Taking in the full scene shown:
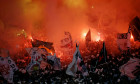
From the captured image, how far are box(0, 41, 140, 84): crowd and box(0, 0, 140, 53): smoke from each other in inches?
202

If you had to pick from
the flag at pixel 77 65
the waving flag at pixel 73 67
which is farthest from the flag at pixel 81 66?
the waving flag at pixel 73 67

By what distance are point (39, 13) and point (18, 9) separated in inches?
80.5

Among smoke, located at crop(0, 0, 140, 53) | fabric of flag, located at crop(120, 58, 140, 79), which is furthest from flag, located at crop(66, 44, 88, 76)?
smoke, located at crop(0, 0, 140, 53)

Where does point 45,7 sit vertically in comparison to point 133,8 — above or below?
above

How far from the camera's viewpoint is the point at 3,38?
12781 millimetres

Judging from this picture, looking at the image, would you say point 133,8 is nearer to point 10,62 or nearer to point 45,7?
point 45,7

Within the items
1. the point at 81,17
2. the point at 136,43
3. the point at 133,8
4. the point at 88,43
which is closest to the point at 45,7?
the point at 81,17

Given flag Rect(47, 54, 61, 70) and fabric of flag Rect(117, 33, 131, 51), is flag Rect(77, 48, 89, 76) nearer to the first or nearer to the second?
flag Rect(47, 54, 61, 70)

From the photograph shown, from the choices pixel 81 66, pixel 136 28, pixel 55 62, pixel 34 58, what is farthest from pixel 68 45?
pixel 136 28

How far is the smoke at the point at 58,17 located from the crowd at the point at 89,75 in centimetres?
513

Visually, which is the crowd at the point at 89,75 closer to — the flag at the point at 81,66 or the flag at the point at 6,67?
the flag at the point at 81,66

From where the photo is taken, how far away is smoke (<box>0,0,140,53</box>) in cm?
1251

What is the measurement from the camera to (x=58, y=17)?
44.9 ft

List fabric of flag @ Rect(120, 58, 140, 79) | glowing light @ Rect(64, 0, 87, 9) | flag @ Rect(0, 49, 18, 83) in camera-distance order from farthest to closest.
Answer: glowing light @ Rect(64, 0, 87, 9)
flag @ Rect(0, 49, 18, 83)
fabric of flag @ Rect(120, 58, 140, 79)
